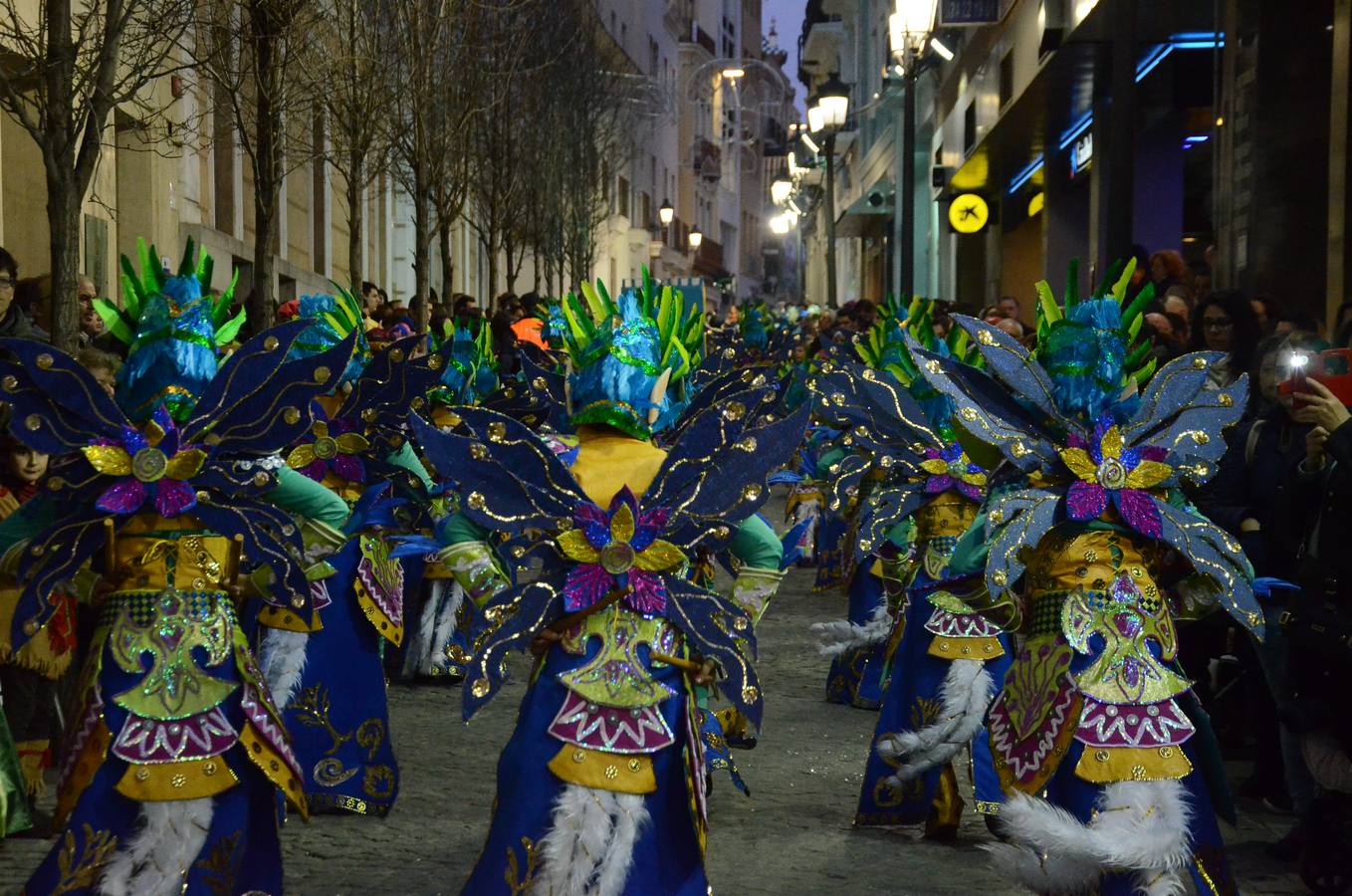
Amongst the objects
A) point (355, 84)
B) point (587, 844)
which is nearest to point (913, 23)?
point (355, 84)

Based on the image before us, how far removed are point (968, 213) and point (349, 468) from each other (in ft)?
63.7

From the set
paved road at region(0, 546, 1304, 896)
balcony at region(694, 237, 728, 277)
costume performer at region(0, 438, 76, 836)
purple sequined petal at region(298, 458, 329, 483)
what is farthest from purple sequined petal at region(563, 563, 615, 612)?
balcony at region(694, 237, 728, 277)

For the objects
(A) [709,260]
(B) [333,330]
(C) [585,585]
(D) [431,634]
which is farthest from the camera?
(A) [709,260]

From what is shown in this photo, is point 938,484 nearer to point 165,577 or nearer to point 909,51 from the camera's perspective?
point 165,577

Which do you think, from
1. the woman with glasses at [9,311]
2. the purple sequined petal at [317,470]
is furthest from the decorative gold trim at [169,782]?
the woman with glasses at [9,311]

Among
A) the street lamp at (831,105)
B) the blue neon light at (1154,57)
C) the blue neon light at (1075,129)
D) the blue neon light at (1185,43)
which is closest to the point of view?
the blue neon light at (1185,43)

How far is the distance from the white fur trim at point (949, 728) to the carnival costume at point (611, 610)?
1972mm

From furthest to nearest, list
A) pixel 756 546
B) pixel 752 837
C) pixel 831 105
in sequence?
1. pixel 831 105
2. pixel 752 837
3. pixel 756 546

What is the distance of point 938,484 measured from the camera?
777 centimetres

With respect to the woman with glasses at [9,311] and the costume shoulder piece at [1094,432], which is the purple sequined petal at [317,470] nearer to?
the woman with glasses at [9,311]

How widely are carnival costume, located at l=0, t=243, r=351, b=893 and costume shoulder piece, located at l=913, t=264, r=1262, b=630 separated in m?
1.89

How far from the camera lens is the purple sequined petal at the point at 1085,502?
17.7ft

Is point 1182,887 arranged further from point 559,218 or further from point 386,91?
point 559,218

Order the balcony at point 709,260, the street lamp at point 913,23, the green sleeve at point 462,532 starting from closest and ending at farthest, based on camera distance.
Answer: the green sleeve at point 462,532 < the street lamp at point 913,23 < the balcony at point 709,260
